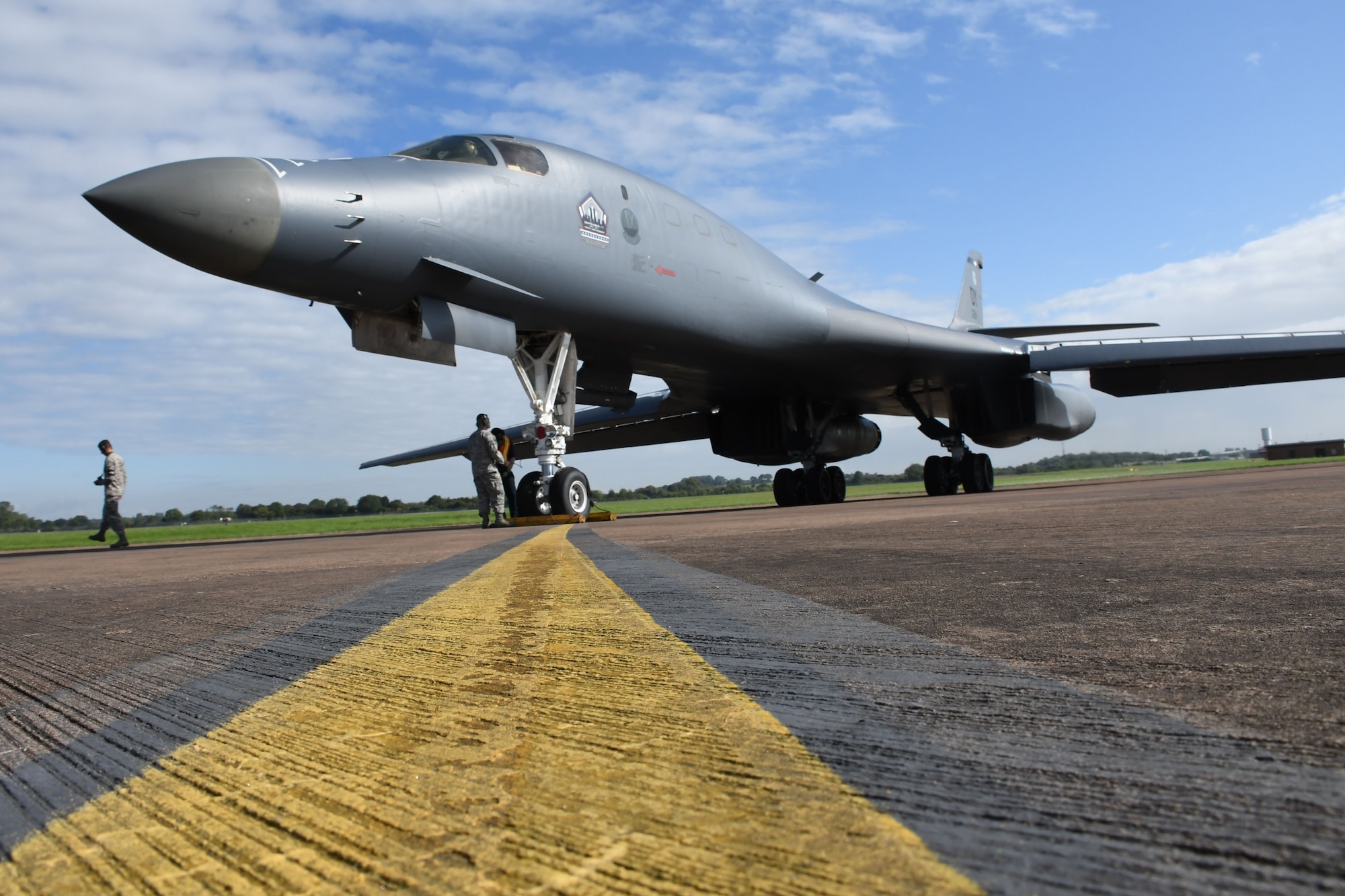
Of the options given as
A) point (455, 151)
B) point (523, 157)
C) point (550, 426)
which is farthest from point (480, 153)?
point (550, 426)

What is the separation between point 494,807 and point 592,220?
7.70 meters

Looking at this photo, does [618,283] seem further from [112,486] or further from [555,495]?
[112,486]

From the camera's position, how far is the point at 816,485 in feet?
45.7

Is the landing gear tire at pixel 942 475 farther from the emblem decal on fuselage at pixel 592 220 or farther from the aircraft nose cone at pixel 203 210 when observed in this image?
the aircraft nose cone at pixel 203 210

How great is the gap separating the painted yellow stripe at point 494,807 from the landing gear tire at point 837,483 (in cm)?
1327

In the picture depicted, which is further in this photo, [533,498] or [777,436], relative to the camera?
[777,436]

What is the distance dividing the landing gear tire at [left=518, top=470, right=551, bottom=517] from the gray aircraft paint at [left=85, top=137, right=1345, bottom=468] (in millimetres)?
1492

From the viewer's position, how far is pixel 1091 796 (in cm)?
59

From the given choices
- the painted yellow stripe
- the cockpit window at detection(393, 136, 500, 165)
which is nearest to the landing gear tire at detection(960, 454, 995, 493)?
the cockpit window at detection(393, 136, 500, 165)

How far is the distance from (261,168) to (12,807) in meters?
6.03

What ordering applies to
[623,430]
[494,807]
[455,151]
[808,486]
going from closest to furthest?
1. [494,807]
2. [455,151]
3. [808,486]
4. [623,430]

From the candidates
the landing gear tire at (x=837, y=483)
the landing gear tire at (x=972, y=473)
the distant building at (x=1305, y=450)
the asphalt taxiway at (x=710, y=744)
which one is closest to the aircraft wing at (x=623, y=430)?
the landing gear tire at (x=837, y=483)

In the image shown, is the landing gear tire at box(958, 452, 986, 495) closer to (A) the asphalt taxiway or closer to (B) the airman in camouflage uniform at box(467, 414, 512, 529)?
(B) the airman in camouflage uniform at box(467, 414, 512, 529)

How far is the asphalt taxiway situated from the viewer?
0.51m
